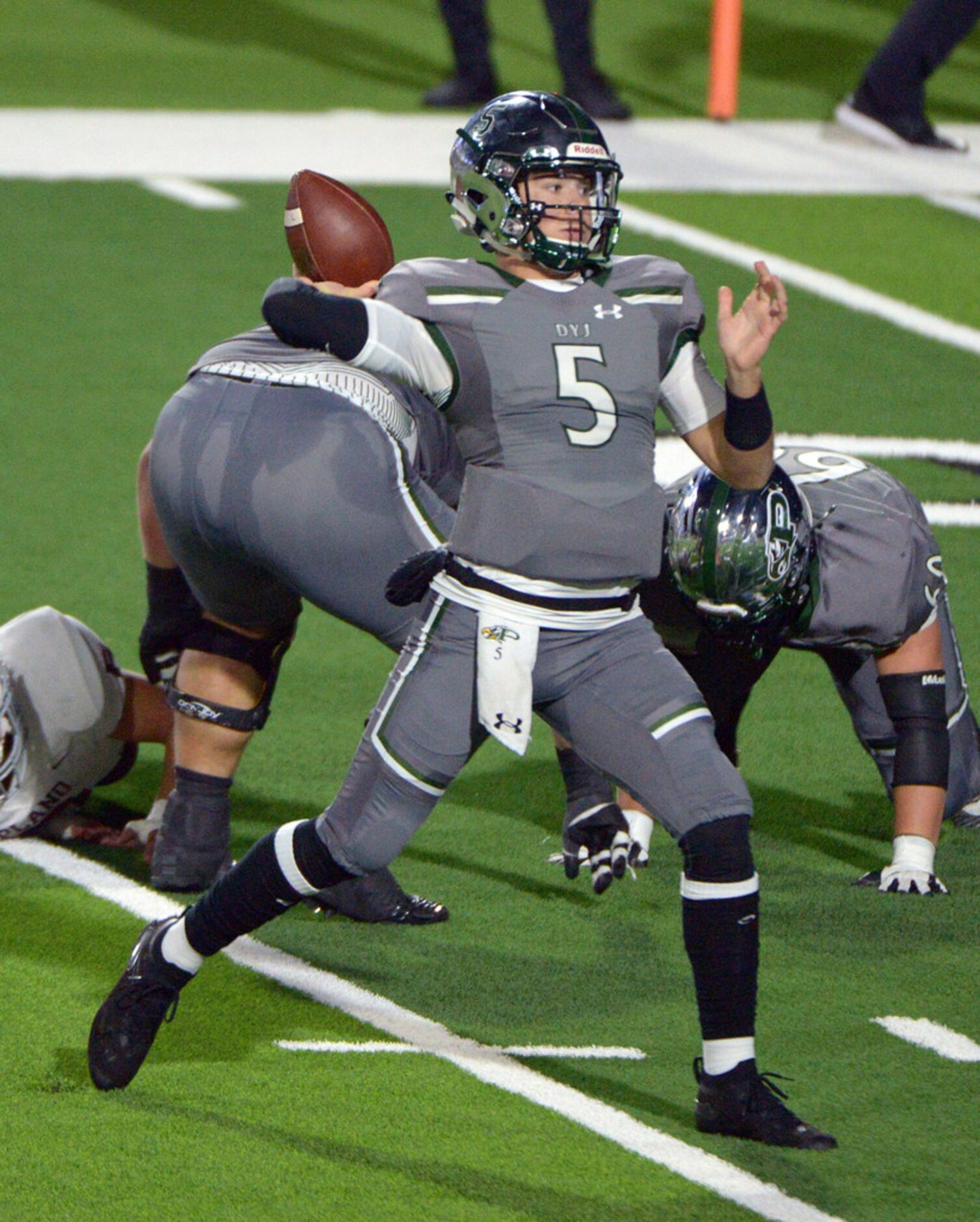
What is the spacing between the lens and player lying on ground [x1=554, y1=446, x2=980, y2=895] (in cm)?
404

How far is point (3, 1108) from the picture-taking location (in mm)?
3330

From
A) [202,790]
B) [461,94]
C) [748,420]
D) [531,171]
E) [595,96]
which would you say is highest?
[531,171]

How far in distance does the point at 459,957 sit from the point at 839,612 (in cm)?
94

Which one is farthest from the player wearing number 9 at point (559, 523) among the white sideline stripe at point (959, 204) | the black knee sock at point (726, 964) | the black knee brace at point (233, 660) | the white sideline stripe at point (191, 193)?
the white sideline stripe at point (959, 204)

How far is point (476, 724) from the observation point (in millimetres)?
3385

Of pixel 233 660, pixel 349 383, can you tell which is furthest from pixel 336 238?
pixel 233 660

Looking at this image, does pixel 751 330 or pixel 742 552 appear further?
pixel 742 552

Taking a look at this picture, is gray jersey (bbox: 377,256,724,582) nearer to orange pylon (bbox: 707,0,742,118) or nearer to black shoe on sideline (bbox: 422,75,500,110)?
black shoe on sideline (bbox: 422,75,500,110)

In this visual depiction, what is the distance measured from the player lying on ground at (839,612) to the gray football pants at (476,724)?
660mm

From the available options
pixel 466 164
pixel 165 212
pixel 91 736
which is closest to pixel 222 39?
pixel 165 212

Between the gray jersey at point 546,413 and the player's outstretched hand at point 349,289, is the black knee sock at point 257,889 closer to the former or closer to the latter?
the gray jersey at point 546,413

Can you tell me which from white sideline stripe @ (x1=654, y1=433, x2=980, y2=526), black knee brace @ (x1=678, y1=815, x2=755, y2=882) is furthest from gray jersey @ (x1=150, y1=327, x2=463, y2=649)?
white sideline stripe @ (x1=654, y1=433, x2=980, y2=526)

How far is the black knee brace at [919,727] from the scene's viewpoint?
426 centimetres

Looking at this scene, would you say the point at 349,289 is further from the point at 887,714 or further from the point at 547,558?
the point at 887,714
